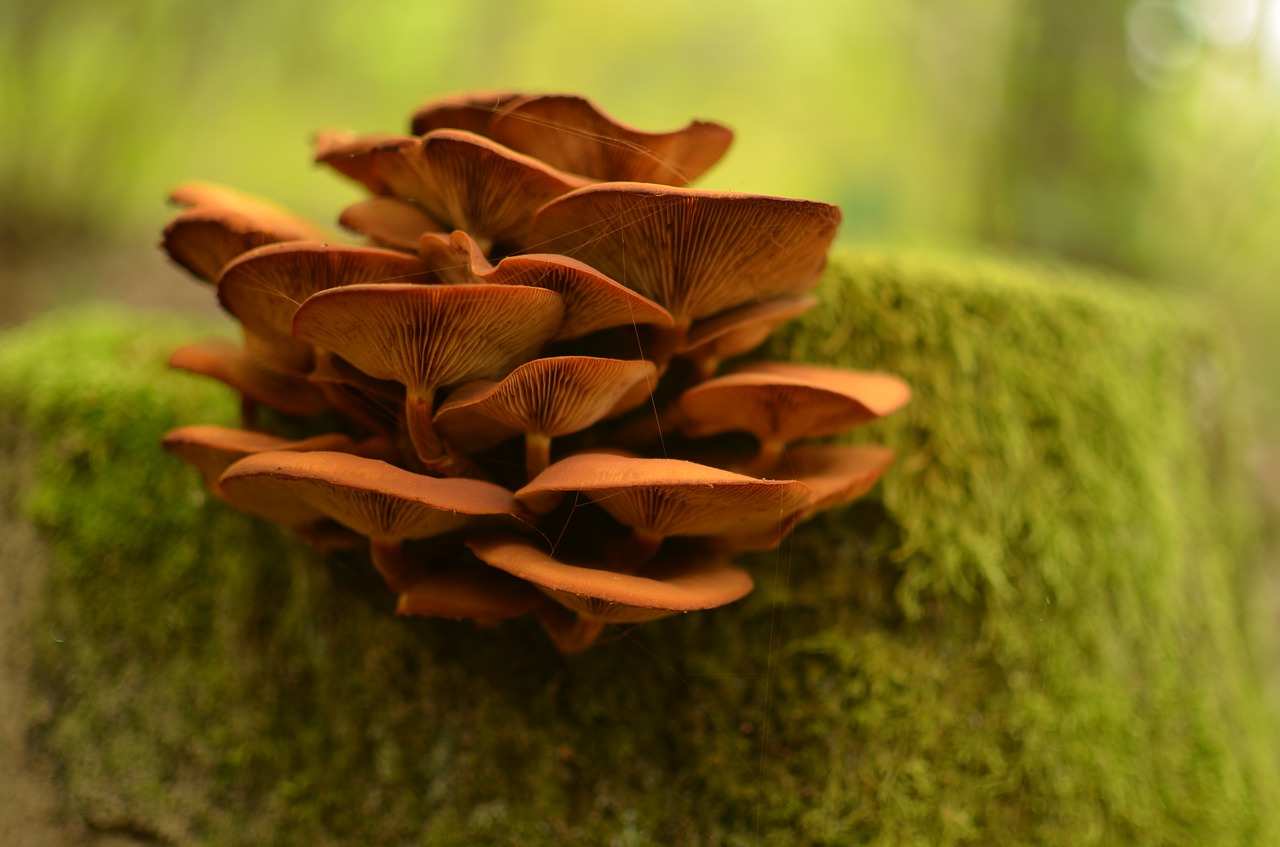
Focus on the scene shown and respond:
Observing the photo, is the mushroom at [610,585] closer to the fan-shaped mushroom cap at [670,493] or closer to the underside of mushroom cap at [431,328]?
the fan-shaped mushroom cap at [670,493]

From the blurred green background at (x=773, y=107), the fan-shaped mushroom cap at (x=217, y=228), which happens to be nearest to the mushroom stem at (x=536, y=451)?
the fan-shaped mushroom cap at (x=217, y=228)

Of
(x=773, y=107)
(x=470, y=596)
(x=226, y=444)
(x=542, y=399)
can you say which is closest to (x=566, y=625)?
(x=470, y=596)

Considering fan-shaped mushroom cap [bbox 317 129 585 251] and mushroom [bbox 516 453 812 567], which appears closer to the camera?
mushroom [bbox 516 453 812 567]

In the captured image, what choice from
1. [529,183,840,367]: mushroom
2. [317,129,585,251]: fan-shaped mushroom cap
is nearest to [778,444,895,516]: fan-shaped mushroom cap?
[529,183,840,367]: mushroom

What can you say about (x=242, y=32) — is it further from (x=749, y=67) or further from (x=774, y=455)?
(x=774, y=455)

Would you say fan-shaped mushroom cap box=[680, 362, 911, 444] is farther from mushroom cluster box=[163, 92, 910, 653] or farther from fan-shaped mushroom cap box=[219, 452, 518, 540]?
fan-shaped mushroom cap box=[219, 452, 518, 540]
